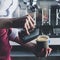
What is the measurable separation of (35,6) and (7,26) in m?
0.37

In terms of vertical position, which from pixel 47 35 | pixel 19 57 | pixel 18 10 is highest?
pixel 18 10

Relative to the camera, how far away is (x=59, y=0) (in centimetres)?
336

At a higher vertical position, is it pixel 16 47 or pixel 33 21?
pixel 33 21

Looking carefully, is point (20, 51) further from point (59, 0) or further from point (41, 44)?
point (59, 0)

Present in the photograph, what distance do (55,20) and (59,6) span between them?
6.0 inches

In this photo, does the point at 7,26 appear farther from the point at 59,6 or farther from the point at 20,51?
the point at 59,6

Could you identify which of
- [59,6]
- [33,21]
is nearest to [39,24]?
[33,21]

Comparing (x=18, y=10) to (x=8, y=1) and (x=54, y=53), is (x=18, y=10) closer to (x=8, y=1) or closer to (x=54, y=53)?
(x=8, y=1)

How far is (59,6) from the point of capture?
337 cm

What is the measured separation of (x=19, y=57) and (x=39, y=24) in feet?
1.40

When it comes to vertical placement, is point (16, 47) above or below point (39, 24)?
below

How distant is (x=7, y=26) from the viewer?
135 inches

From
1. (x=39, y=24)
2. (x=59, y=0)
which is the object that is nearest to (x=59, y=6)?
(x=59, y=0)

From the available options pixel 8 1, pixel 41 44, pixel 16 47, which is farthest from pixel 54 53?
pixel 8 1
